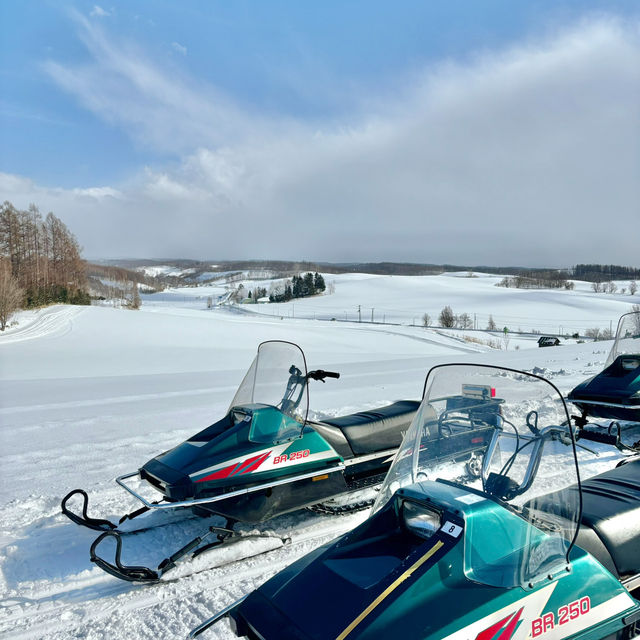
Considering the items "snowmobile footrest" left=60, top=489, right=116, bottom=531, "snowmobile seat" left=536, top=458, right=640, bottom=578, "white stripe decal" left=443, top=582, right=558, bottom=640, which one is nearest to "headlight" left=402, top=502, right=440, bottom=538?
"white stripe decal" left=443, top=582, right=558, bottom=640

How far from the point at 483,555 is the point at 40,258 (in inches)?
1729

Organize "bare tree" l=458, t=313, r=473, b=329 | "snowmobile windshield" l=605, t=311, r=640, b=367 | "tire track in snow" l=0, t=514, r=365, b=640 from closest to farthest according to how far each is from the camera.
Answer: "tire track in snow" l=0, t=514, r=365, b=640, "snowmobile windshield" l=605, t=311, r=640, b=367, "bare tree" l=458, t=313, r=473, b=329

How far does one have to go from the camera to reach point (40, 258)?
39312 millimetres

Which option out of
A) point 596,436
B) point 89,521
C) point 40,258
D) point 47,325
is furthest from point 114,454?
point 40,258

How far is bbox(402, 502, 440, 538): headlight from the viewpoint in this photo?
1.91m

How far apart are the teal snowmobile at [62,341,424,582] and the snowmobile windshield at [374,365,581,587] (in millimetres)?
1213

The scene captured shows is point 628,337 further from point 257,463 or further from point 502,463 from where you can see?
point 257,463

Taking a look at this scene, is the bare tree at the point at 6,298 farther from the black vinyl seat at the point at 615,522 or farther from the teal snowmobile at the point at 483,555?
the black vinyl seat at the point at 615,522

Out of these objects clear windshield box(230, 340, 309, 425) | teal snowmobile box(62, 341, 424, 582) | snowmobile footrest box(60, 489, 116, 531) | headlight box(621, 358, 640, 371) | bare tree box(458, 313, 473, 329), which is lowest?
bare tree box(458, 313, 473, 329)

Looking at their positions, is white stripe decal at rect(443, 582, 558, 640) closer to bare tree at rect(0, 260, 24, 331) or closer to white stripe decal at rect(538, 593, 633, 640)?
white stripe decal at rect(538, 593, 633, 640)

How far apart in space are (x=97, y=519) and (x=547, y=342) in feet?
100

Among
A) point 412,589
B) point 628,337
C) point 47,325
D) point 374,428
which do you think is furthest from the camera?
point 47,325

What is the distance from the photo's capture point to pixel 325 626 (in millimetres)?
1634

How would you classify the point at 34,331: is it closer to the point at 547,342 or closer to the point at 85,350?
the point at 85,350
